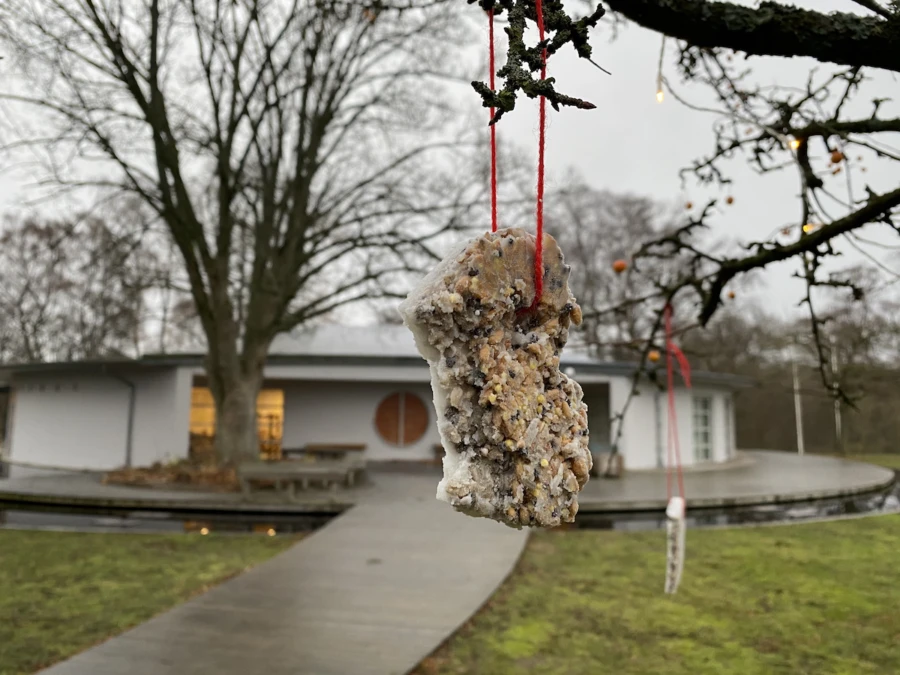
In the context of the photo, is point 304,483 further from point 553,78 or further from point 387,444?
point 553,78

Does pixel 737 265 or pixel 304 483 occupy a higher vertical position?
pixel 737 265

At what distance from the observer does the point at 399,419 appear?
18.7 meters

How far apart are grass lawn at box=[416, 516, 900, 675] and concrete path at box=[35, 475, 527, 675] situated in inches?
12.3

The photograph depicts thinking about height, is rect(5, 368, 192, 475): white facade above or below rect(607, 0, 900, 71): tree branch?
below

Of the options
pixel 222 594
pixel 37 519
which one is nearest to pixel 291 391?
pixel 37 519

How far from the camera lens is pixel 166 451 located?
16.2 metres

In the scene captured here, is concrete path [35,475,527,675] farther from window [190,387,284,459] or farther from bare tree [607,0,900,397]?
window [190,387,284,459]

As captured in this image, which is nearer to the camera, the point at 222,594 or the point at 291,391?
the point at 222,594

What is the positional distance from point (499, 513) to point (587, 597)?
4.74 metres

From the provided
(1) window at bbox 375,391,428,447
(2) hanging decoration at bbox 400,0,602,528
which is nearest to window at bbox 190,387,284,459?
(1) window at bbox 375,391,428,447

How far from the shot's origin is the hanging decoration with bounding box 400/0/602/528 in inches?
48.4

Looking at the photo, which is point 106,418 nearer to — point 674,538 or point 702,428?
point 674,538

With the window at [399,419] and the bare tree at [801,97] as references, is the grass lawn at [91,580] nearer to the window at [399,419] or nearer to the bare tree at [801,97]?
the bare tree at [801,97]

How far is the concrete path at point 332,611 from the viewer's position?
395 cm
